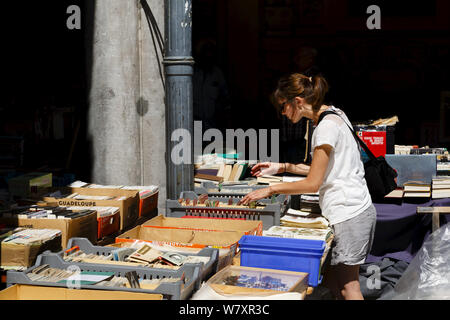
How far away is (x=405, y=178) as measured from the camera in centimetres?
538

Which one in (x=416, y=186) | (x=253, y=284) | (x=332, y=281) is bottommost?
(x=332, y=281)

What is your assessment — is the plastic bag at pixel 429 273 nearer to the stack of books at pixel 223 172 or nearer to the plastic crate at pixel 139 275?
the stack of books at pixel 223 172

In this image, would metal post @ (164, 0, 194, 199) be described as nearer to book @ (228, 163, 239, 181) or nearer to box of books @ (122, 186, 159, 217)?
box of books @ (122, 186, 159, 217)

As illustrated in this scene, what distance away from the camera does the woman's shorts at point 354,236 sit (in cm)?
352

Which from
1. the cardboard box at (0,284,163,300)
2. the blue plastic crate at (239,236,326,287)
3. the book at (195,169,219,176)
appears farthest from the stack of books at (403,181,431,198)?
the cardboard box at (0,284,163,300)

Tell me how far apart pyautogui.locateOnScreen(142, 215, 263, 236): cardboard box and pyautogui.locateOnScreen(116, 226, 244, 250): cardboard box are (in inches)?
2.4

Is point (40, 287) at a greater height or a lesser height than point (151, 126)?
lesser

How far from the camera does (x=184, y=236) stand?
3.83m

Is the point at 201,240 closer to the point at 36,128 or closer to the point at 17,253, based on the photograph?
the point at 17,253

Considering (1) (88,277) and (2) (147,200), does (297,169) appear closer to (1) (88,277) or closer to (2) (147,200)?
(2) (147,200)

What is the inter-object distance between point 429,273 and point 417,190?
32.0 inches

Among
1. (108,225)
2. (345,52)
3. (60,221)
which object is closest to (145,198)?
(108,225)
